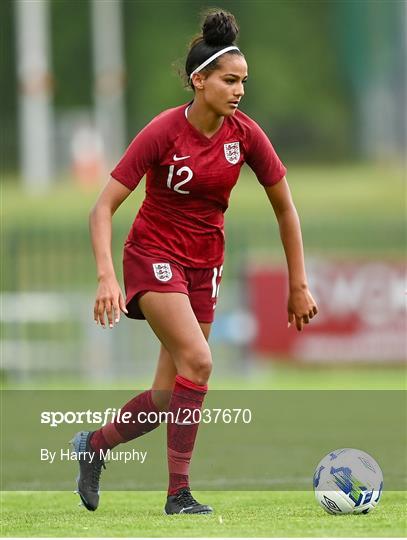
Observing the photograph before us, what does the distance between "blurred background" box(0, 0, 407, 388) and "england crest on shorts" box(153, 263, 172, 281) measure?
1.04 meters

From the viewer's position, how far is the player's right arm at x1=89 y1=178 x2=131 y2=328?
20.2 feet

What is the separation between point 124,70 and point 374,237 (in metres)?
25.9

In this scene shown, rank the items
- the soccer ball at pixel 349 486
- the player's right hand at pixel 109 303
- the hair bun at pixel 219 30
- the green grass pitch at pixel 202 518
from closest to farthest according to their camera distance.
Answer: the green grass pitch at pixel 202 518, the player's right hand at pixel 109 303, the soccer ball at pixel 349 486, the hair bun at pixel 219 30

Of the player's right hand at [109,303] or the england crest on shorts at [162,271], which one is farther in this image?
the england crest on shorts at [162,271]

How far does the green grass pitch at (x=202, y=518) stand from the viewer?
571 cm

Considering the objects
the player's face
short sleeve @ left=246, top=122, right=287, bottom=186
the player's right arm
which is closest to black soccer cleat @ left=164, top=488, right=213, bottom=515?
the player's right arm

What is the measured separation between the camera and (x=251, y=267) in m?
16.8

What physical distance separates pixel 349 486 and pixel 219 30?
85.3 inches

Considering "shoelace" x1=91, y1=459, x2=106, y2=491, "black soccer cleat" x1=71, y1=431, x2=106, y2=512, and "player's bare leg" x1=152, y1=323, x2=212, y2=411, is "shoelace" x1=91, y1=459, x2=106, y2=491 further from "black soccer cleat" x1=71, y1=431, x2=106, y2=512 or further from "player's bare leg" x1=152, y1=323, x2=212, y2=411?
"player's bare leg" x1=152, y1=323, x2=212, y2=411

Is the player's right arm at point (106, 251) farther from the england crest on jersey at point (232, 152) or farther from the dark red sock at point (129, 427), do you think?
the dark red sock at point (129, 427)

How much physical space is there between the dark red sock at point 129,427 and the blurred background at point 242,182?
1.66 metres

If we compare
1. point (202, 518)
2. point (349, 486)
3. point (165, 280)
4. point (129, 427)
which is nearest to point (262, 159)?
point (165, 280)

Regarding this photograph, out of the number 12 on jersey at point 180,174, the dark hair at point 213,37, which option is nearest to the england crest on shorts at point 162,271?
the number 12 on jersey at point 180,174

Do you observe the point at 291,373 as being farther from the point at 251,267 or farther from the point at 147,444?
the point at 147,444
